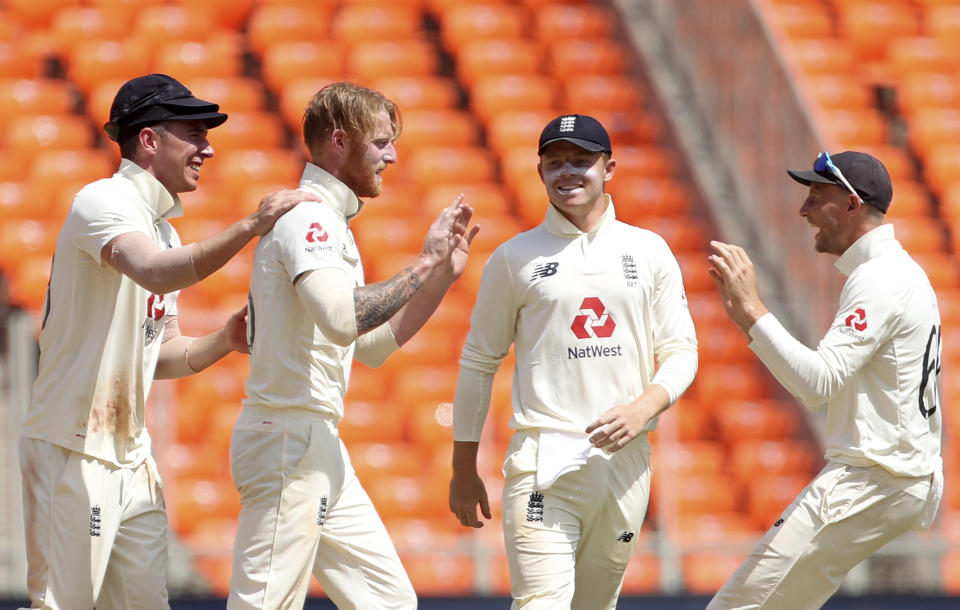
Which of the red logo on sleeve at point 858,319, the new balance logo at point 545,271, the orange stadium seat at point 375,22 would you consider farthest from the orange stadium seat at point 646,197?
the new balance logo at point 545,271

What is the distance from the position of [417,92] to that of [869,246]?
22.8ft

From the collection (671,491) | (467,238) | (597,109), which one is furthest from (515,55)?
(467,238)

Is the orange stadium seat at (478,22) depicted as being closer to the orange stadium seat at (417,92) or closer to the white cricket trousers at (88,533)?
the orange stadium seat at (417,92)

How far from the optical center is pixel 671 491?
26.6ft

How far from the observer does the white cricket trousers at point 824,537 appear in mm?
5078

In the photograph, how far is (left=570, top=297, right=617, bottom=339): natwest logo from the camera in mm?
4945

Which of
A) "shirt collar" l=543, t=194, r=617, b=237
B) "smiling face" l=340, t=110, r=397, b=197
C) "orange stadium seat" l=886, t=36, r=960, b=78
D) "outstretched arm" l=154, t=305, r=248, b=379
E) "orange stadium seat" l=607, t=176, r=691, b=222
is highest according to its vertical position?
"orange stadium seat" l=886, t=36, r=960, b=78

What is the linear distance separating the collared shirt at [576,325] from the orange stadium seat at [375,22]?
7.29m

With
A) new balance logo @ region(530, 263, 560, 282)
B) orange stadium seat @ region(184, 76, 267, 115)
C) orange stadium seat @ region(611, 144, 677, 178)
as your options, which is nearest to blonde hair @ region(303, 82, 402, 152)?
new balance logo @ region(530, 263, 560, 282)

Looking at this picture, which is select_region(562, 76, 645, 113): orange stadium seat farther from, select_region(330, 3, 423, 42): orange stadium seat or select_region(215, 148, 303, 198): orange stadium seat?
select_region(215, 148, 303, 198): orange stadium seat

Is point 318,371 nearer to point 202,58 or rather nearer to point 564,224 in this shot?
point 564,224

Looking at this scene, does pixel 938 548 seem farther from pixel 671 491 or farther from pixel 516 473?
pixel 516 473

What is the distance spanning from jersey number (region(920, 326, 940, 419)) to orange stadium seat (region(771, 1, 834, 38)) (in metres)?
7.69

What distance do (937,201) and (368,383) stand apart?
4.86 meters
